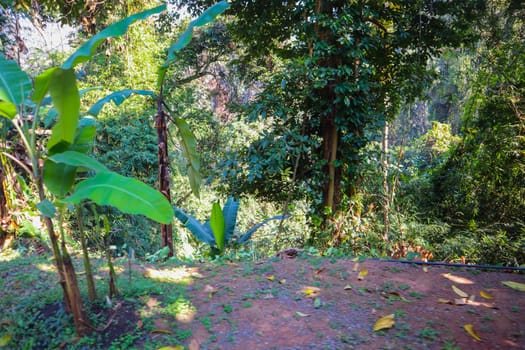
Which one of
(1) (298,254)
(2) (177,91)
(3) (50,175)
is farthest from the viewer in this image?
(2) (177,91)

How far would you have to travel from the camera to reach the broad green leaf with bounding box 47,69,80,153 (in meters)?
2.34

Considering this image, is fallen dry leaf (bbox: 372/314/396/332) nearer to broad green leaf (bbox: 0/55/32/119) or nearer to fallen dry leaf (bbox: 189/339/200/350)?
fallen dry leaf (bbox: 189/339/200/350)

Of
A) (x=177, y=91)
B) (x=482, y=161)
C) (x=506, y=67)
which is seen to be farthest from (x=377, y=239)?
(x=177, y=91)

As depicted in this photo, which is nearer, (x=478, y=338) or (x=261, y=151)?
(x=478, y=338)

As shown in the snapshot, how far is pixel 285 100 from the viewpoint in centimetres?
593

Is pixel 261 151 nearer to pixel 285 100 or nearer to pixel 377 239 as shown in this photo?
pixel 285 100

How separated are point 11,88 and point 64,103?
0.30 meters

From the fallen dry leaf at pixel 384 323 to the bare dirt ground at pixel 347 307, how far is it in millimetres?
32

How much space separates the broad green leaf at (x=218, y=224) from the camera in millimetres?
5020

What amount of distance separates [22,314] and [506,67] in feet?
22.6

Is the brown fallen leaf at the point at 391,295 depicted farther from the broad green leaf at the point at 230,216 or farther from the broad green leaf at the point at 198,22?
the broad green leaf at the point at 230,216

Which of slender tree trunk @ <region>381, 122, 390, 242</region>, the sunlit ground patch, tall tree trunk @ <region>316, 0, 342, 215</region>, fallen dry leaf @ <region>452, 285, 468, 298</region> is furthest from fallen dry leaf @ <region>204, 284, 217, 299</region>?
slender tree trunk @ <region>381, 122, 390, 242</region>

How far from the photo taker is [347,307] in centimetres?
308

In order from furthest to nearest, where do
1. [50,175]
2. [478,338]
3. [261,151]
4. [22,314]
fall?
[261,151] < [22,314] < [478,338] < [50,175]
